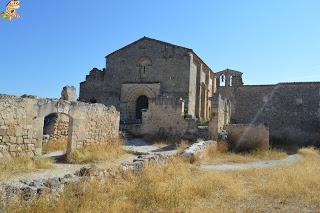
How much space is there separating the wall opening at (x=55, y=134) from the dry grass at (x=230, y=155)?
5.69 metres

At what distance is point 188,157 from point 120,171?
4.29m

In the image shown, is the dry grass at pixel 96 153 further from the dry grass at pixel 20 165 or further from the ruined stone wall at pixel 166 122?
the ruined stone wall at pixel 166 122

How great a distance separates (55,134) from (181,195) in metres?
9.02

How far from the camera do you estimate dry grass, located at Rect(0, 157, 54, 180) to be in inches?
344

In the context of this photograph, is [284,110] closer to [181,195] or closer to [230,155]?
[230,155]

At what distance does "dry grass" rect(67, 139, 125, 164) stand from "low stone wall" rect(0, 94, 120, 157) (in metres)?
0.40

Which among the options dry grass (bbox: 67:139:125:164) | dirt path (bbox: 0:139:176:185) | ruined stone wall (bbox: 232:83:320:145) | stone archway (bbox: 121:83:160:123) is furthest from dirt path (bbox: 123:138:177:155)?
ruined stone wall (bbox: 232:83:320:145)

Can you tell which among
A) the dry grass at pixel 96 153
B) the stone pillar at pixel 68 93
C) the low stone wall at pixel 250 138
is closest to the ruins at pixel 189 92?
the low stone wall at pixel 250 138

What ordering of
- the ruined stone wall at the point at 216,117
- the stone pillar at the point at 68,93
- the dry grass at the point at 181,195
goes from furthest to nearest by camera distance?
the ruined stone wall at the point at 216,117 < the stone pillar at the point at 68,93 < the dry grass at the point at 181,195

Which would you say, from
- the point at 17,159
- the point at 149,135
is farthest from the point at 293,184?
the point at 149,135

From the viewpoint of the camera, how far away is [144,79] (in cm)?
2691

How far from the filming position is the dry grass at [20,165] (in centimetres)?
873

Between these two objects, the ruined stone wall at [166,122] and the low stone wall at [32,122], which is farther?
the ruined stone wall at [166,122]

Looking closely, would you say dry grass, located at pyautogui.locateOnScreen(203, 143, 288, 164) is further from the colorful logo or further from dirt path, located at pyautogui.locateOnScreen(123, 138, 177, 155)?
the colorful logo
